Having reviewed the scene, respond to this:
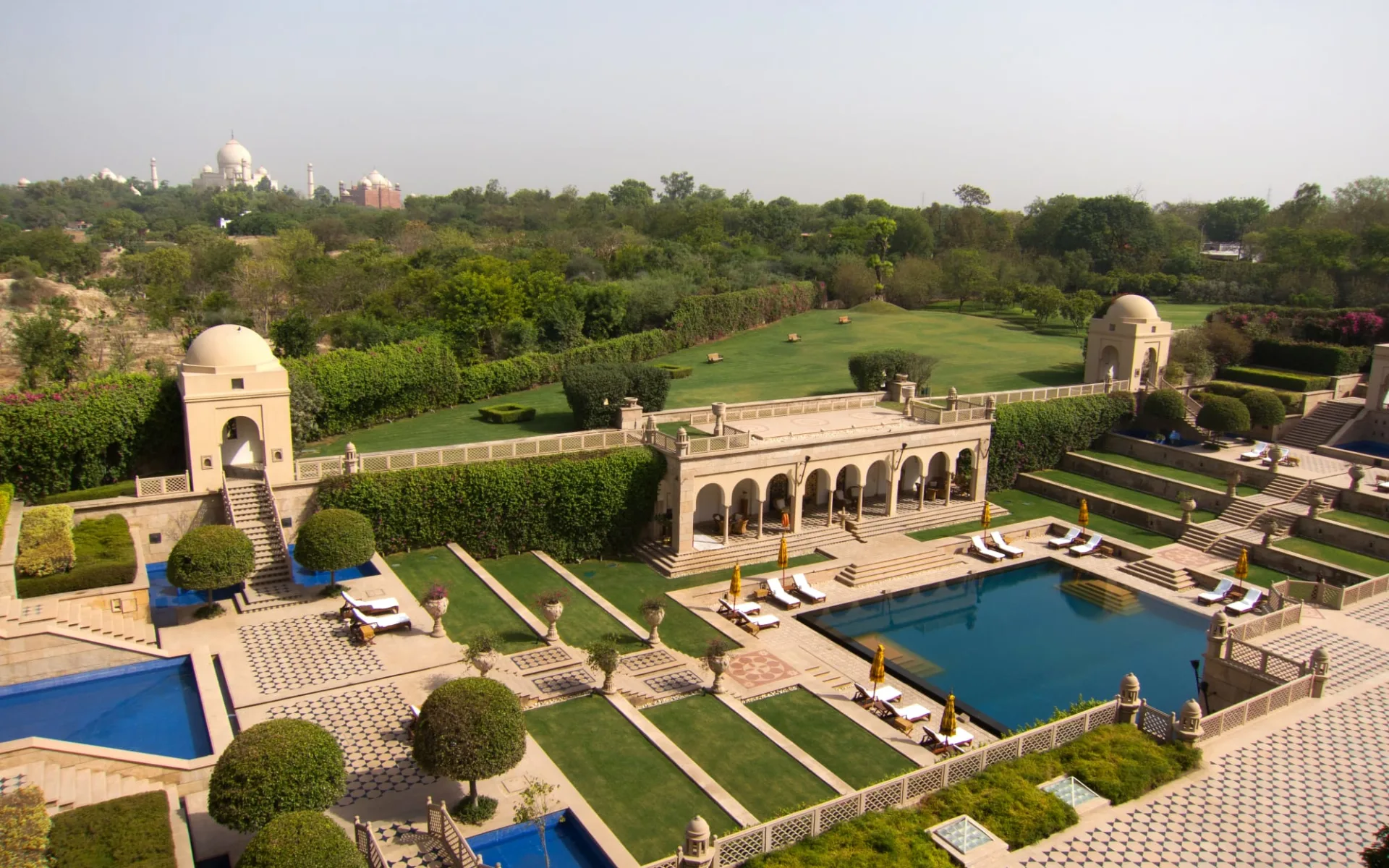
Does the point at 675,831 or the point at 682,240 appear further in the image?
the point at 682,240

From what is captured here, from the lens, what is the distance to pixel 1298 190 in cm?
9088

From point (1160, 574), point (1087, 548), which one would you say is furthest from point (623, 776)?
point (1087, 548)

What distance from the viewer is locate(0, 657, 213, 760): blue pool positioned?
1764 cm

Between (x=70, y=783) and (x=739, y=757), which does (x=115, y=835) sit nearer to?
(x=70, y=783)

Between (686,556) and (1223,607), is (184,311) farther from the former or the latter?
(1223,607)

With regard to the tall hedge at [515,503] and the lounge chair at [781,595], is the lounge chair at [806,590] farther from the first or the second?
the tall hedge at [515,503]

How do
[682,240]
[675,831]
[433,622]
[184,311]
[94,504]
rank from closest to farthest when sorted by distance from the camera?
[675,831]
[433,622]
[94,504]
[184,311]
[682,240]

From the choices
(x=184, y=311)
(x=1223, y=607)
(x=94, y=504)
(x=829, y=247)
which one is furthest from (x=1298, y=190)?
(x=94, y=504)

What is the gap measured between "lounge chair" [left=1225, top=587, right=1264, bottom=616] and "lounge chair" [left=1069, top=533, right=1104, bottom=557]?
5.06 metres

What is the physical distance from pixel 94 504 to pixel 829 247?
2798 inches

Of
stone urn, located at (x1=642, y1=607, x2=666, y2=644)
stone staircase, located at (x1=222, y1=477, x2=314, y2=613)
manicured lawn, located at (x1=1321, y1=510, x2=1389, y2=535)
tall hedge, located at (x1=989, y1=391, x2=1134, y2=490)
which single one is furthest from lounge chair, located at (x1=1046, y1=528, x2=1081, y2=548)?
stone staircase, located at (x1=222, y1=477, x2=314, y2=613)

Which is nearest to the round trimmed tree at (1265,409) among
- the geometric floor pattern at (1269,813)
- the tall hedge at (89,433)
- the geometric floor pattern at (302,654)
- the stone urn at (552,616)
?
the geometric floor pattern at (1269,813)

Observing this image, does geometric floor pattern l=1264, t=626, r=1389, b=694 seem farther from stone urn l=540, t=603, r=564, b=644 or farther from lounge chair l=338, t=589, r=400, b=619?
lounge chair l=338, t=589, r=400, b=619

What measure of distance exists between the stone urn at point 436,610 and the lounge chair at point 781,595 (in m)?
9.32
